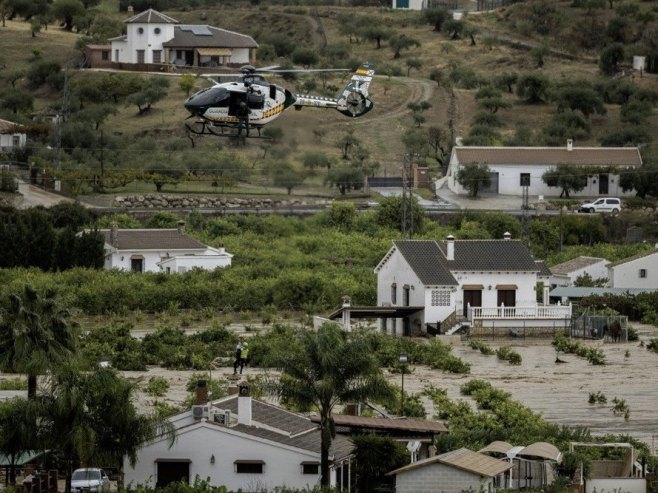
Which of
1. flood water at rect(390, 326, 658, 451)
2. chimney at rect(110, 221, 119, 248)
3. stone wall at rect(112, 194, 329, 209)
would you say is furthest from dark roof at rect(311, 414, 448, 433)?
stone wall at rect(112, 194, 329, 209)

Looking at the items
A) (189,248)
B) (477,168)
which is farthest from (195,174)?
(189,248)

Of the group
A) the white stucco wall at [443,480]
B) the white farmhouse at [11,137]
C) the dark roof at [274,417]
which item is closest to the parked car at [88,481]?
the dark roof at [274,417]

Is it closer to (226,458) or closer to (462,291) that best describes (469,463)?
(226,458)

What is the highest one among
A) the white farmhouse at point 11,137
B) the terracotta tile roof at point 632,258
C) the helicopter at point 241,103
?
the white farmhouse at point 11,137

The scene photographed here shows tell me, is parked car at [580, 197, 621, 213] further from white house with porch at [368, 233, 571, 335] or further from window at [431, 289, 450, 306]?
window at [431, 289, 450, 306]

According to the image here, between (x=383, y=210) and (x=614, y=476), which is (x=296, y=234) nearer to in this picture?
(x=383, y=210)

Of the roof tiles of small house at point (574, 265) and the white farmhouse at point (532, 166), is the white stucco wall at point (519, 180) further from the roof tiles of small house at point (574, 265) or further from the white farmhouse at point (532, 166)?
the roof tiles of small house at point (574, 265)

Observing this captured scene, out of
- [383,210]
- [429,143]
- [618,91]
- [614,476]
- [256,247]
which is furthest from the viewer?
[618,91]

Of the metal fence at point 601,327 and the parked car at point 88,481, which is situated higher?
the metal fence at point 601,327
